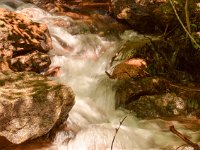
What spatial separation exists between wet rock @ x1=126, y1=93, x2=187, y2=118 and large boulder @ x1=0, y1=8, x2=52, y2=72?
6.68 feet

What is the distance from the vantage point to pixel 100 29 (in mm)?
9297

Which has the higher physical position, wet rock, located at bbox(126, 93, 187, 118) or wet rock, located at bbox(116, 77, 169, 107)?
wet rock, located at bbox(116, 77, 169, 107)

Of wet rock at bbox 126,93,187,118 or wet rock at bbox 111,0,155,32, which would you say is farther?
wet rock at bbox 111,0,155,32

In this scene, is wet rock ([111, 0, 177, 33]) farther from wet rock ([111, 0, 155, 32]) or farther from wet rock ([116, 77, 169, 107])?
wet rock ([116, 77, 169, 107])

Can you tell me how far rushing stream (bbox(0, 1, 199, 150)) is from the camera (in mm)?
4734

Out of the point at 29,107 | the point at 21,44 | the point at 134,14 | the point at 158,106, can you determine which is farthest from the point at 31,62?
the point at 134,14

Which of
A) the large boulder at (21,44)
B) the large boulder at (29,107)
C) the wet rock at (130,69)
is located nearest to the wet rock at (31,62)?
the large boulder at (21,44)

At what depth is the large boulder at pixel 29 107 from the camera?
4145 mm

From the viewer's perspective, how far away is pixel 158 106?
6059mm

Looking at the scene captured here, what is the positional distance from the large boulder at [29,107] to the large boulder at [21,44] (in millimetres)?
1602

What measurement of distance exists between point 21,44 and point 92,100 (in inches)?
72.4

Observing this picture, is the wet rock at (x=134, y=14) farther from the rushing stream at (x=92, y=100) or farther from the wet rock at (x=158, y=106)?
the wet rock at (x=158, y=106)

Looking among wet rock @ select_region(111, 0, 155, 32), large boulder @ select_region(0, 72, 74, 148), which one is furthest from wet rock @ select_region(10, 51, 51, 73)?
wet rock @ select_region(111, 0, 155, 32)

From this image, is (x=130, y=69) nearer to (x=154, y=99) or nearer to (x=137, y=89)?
(x=137, y=89)
